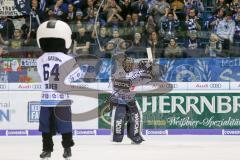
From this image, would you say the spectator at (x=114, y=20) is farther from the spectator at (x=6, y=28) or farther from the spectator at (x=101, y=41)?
the spectator at (x=6, y=28)

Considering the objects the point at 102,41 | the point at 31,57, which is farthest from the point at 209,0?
the point at 31,57

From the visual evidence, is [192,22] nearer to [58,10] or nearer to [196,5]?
[196,5]

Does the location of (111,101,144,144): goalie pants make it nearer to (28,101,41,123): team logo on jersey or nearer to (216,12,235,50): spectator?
(28,101,41,123): team logo on jersey

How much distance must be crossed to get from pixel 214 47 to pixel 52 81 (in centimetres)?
635

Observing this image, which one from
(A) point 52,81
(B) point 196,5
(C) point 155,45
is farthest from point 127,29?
(A) point 52,81

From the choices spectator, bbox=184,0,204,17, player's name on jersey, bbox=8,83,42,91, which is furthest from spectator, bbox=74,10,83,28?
spectator, bbox=184,0,204,17

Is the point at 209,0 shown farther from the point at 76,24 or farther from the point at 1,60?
the point at 1,60

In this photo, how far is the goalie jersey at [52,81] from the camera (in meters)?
9.02

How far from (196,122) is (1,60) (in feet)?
14.5

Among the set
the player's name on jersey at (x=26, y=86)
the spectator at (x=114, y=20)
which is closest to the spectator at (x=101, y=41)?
the spectator at (x=114, y=20)

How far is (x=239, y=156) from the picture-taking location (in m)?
10.1

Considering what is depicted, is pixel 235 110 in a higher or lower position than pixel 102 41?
lower

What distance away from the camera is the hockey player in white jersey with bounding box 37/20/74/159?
9031 mm

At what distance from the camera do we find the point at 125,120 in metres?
12.8
